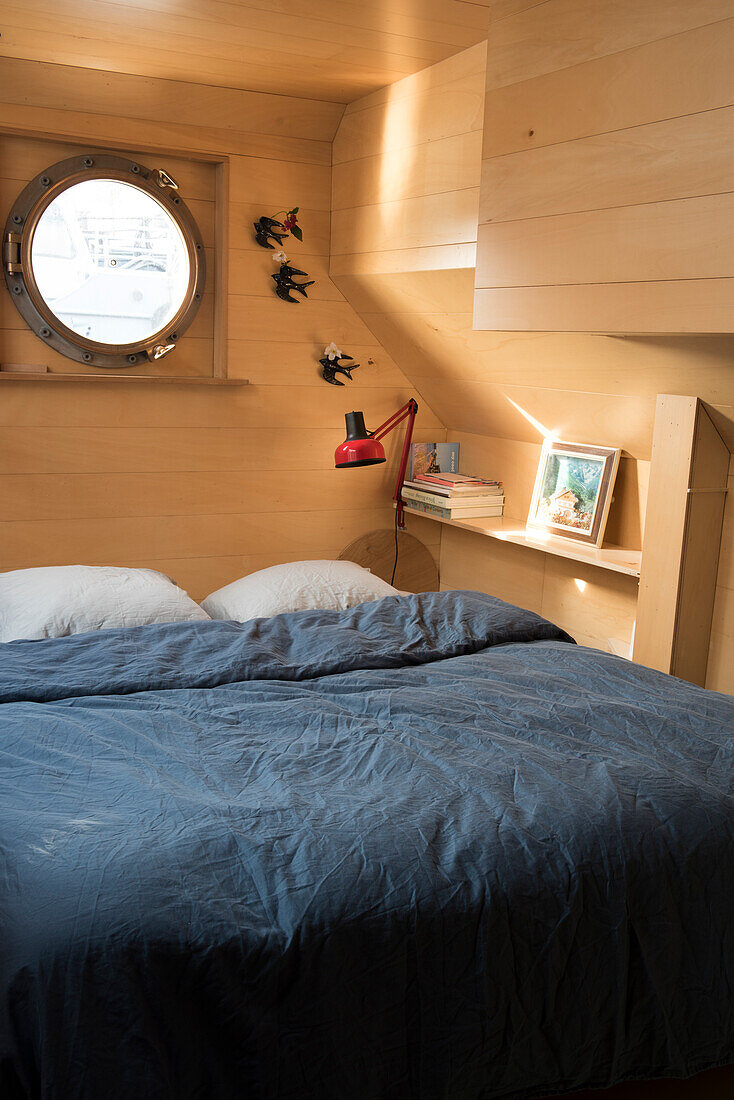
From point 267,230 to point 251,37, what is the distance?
78cm

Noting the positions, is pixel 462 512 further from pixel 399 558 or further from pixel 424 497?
pixel 399 558

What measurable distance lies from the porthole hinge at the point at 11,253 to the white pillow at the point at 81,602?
3.08 feet

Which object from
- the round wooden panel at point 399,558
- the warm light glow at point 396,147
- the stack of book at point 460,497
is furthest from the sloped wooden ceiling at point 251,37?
the round wooden panel at point 399,558

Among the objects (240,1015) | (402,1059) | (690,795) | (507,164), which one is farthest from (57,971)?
(507,164)

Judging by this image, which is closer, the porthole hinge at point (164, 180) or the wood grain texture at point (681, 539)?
the wood grain texture at point (681, 539)

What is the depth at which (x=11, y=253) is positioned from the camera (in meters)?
2.80

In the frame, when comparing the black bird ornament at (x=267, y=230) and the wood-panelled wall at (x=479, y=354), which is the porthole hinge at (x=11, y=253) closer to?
the black bird ornament at (x=267, y=230)

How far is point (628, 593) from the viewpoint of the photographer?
9.07ft

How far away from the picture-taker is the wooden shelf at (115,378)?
2.85 metres

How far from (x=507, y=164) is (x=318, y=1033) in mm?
1883

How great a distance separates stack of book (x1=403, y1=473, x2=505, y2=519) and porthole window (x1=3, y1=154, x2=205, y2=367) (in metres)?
0.99

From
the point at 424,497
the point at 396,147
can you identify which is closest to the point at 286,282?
the point at 396,147

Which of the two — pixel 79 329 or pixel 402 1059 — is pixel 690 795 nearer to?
pixel 402 1059

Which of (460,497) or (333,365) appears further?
(333,365)
